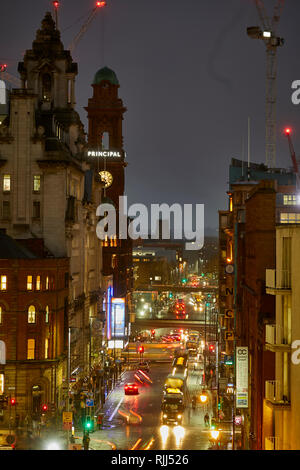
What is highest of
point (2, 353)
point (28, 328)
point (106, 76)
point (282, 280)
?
point (106, 76)

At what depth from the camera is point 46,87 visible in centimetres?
9238

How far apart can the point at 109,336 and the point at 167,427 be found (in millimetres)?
56830

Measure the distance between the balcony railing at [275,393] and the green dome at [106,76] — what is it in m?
120

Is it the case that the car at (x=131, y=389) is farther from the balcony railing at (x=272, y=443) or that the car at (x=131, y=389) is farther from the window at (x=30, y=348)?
the balcony railing at (x=272, y=443)

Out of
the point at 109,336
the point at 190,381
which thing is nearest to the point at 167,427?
the point at 190,381

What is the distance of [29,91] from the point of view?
79562 mm

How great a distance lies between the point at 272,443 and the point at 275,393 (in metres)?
2.86

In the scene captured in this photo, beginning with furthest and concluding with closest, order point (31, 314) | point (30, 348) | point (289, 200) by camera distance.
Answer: point (31, 314)
point (30, 348)
point (289, 200)

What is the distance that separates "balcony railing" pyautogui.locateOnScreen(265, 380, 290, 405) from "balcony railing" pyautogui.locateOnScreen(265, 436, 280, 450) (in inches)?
82.2

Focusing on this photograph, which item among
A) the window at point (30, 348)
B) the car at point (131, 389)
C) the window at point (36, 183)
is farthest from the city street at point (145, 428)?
the window at point (36, 183)

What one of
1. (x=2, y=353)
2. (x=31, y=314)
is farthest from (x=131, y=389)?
(x=2, y=353)

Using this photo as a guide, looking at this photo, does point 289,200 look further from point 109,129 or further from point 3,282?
point 109,129

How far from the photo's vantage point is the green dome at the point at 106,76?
498 ft
